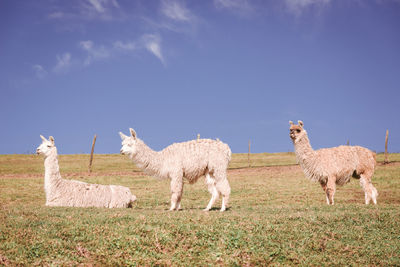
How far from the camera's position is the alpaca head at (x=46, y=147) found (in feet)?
41.1

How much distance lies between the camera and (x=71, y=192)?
12234mm

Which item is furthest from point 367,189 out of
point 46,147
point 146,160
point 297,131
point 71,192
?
point 46,147

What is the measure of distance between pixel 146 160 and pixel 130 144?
786mm

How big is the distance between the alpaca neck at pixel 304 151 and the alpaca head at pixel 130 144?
22.1ft

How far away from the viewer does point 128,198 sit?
12734 millimetres

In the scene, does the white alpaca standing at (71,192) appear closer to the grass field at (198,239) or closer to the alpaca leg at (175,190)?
the alpaca leg at (175,190)

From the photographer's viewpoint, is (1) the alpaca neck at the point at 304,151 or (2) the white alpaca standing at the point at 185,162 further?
(1) the alpaca neck at the point at 304,151

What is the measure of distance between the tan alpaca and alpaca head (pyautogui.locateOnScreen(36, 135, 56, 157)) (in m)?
9.41

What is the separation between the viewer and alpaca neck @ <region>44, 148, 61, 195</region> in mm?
12226

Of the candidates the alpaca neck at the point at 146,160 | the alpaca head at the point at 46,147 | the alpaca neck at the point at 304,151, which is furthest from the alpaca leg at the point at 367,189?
the alpaca head at the point at 46,147

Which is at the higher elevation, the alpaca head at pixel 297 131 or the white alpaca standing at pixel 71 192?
the alpaca head at pixel 297 131

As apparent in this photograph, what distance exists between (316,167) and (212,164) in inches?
190

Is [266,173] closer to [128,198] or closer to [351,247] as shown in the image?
[128,198]

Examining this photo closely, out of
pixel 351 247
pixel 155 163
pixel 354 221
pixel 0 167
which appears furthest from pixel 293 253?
pixel 0 167
